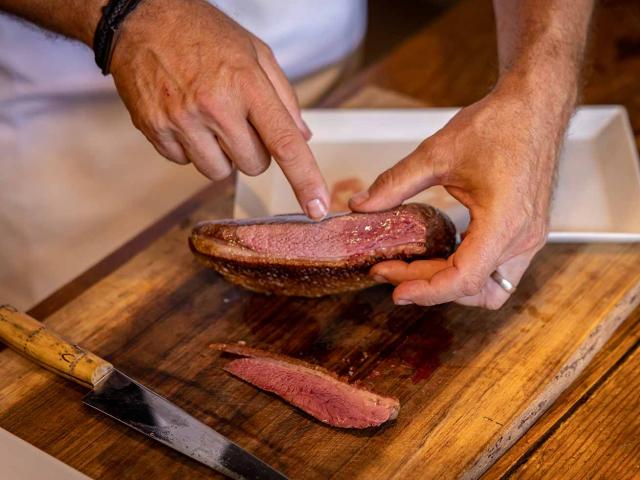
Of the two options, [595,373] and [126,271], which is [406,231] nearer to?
[595,373]

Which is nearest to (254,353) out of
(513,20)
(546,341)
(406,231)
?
(406,231)

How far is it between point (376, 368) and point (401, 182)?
17.0 inches

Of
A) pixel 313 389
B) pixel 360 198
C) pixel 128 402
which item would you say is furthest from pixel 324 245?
pixel 128 402

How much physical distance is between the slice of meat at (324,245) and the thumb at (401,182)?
0.03 meters

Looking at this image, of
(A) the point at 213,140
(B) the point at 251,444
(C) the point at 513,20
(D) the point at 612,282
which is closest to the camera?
(B) the point at 251,444

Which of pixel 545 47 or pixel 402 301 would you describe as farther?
pixel 545 47

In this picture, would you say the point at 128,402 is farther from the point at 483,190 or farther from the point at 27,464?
the point at 483,190

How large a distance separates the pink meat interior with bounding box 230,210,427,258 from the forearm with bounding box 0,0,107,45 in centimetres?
60

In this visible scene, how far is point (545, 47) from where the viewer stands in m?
2.24

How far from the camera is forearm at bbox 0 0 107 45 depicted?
2033 mm

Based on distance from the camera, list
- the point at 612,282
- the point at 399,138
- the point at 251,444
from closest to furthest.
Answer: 1. the point at 251,444
2. the point at 612,282
3. the point at 399,138

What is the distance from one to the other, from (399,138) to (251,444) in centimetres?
117

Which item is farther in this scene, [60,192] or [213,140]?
[60,192]

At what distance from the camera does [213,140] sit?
1.97 m
